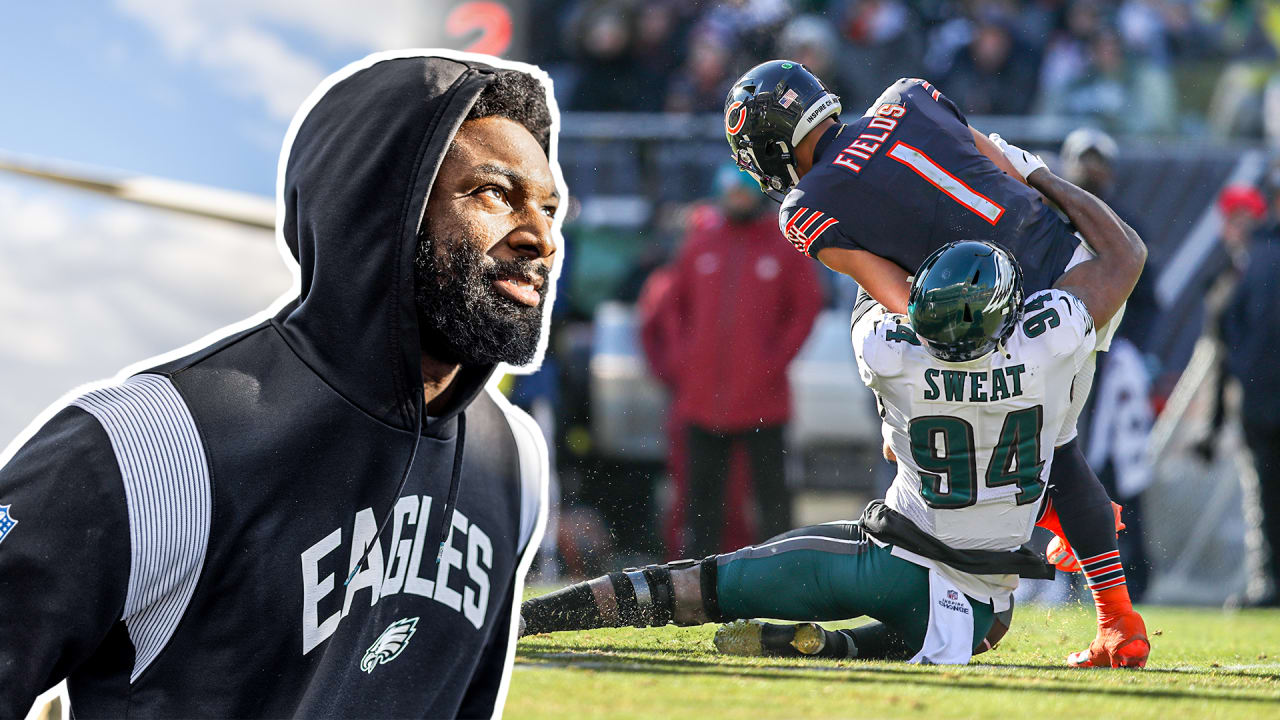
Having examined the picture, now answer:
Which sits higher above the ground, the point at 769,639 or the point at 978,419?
the point at 978,419

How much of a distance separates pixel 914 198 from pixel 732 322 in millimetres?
319

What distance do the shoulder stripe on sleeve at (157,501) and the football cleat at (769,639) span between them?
2.01 ft

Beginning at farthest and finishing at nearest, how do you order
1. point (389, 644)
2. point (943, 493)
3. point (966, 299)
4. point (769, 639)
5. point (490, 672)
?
point (490, 672), point (389, 644), point (769, 639), point (943, 493), point (966, 299)

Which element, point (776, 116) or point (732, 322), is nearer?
point (776, 116)

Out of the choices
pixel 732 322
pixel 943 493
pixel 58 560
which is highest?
pixel 732 322

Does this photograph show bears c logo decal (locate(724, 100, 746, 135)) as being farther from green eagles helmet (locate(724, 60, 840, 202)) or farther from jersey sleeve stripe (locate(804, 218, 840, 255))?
jersey sleeve stripe (locate(804, 218, 840, 255))

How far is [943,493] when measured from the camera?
1190mm

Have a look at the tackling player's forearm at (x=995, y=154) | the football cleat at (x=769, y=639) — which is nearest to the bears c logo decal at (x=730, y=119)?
the tackling player's forearm at (x=995, y=154)

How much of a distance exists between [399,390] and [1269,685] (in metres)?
1.07

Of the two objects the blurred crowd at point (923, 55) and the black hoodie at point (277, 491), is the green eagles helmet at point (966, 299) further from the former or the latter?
the black hoodie at point (277, 491)

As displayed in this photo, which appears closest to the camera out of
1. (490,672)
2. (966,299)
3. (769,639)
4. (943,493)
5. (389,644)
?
(966,299)

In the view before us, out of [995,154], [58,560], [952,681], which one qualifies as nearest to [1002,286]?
→ [995,154]

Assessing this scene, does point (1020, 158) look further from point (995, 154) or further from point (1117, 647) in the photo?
point (1117, 647)

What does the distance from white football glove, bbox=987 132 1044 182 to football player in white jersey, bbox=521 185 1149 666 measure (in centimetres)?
10
